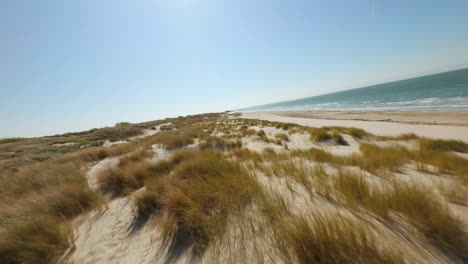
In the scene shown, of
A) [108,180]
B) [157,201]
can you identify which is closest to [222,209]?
[157,201]

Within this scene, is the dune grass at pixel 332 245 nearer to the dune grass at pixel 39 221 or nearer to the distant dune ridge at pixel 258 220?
the distant dune ridge at pixel 258 220

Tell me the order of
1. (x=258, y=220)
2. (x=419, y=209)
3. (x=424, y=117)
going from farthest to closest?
1. (x=424, y=117)
2. (x=258, y=220)
3. (x=419, y=209)

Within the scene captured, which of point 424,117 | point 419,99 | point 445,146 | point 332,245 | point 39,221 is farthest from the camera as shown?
point 419,99

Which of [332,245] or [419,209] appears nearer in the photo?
[332,245]

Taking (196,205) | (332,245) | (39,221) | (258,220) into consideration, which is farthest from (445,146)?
(39,221)

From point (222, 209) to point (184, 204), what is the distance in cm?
55

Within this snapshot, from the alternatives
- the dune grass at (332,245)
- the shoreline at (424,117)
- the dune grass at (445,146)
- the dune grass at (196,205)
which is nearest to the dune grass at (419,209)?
the dune grass at (332,245)

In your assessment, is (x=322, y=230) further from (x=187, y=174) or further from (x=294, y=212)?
(x=187, y=174)

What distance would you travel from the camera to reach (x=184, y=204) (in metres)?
2.32

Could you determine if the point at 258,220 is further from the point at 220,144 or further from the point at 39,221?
the point at 220,144

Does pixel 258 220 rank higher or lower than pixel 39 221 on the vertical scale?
lower

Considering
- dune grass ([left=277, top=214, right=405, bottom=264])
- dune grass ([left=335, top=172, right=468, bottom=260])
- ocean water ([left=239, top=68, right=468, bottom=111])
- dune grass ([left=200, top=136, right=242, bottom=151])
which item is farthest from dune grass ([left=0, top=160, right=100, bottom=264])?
ocean water ([left=239, top=68, right=468, bottom=111])

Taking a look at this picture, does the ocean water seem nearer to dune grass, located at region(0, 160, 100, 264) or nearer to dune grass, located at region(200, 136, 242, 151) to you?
dune grass, located at region(200, 136, 242, 151)

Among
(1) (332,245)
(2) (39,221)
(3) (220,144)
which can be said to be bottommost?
(3) (220,144)
